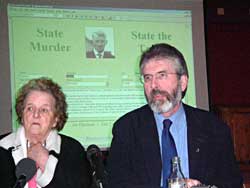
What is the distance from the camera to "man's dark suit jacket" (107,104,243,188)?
6.44 ft

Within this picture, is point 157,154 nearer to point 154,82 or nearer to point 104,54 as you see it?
point 154,82

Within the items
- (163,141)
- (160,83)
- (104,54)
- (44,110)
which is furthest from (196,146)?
(104,54)

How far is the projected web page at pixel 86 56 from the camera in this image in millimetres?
3287

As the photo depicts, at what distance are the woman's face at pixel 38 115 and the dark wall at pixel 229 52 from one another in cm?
217

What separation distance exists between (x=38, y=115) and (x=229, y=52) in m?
2.45

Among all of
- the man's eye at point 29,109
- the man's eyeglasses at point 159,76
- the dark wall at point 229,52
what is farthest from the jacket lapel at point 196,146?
the dark wall at point 229,52

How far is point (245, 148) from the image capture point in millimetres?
3936

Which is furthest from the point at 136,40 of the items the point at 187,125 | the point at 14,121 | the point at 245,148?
the point at 187,125

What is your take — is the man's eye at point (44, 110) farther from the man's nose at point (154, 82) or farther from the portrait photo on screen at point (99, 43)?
the portrait photo on screen at point (99, 43)

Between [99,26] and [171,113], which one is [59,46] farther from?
[171,113]

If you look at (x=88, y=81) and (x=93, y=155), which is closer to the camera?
(x=93, y=155)

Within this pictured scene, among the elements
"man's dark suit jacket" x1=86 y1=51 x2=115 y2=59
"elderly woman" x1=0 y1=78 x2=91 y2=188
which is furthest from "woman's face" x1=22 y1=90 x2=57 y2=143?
"man's dark suit jacket" x1=86 y1=51 x2=115 y2=59

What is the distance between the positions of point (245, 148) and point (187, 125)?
204cm

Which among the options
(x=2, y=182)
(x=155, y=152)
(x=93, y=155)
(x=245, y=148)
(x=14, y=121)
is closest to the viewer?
(x=93, y=155)
